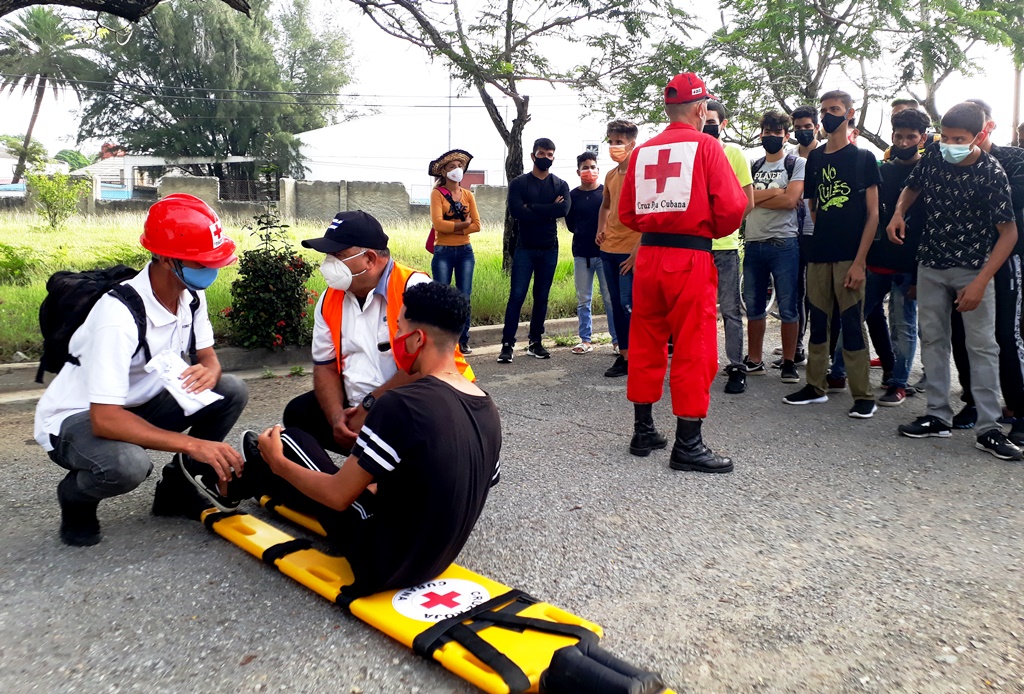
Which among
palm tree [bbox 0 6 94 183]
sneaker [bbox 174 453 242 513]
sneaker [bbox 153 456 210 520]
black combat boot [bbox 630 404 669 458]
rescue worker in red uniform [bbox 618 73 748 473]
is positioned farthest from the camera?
palm tree [bbox 0 6 94 183]

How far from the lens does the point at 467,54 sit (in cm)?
1090

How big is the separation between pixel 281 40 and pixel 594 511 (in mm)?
47323

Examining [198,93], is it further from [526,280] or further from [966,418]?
[966,418]

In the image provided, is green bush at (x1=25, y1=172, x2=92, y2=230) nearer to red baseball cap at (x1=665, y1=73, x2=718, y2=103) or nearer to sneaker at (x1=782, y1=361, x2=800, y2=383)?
sneaker at (x1=782, y1=361, x2=800, y2=383)

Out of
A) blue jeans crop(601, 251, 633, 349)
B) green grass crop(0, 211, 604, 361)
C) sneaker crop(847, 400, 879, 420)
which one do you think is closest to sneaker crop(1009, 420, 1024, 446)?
sneaker crop(847, 400, 879, 420)

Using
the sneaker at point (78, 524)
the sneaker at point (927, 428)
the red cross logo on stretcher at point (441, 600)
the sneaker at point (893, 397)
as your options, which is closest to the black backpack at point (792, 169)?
the sneaker at point (893, 397)

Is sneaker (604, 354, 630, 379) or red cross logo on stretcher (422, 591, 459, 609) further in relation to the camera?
sneaker (604, 354, 630, 379)

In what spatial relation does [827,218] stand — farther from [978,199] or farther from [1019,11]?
[1019,11]

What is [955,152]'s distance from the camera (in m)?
5.20

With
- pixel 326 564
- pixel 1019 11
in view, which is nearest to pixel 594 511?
pixel 326 564

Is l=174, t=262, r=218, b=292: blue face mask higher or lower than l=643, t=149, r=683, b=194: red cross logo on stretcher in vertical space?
lower

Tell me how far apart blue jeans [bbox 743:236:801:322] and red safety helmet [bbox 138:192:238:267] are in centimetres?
465

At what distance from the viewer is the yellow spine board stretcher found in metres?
2.48

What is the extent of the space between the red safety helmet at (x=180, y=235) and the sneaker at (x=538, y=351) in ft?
16.4
